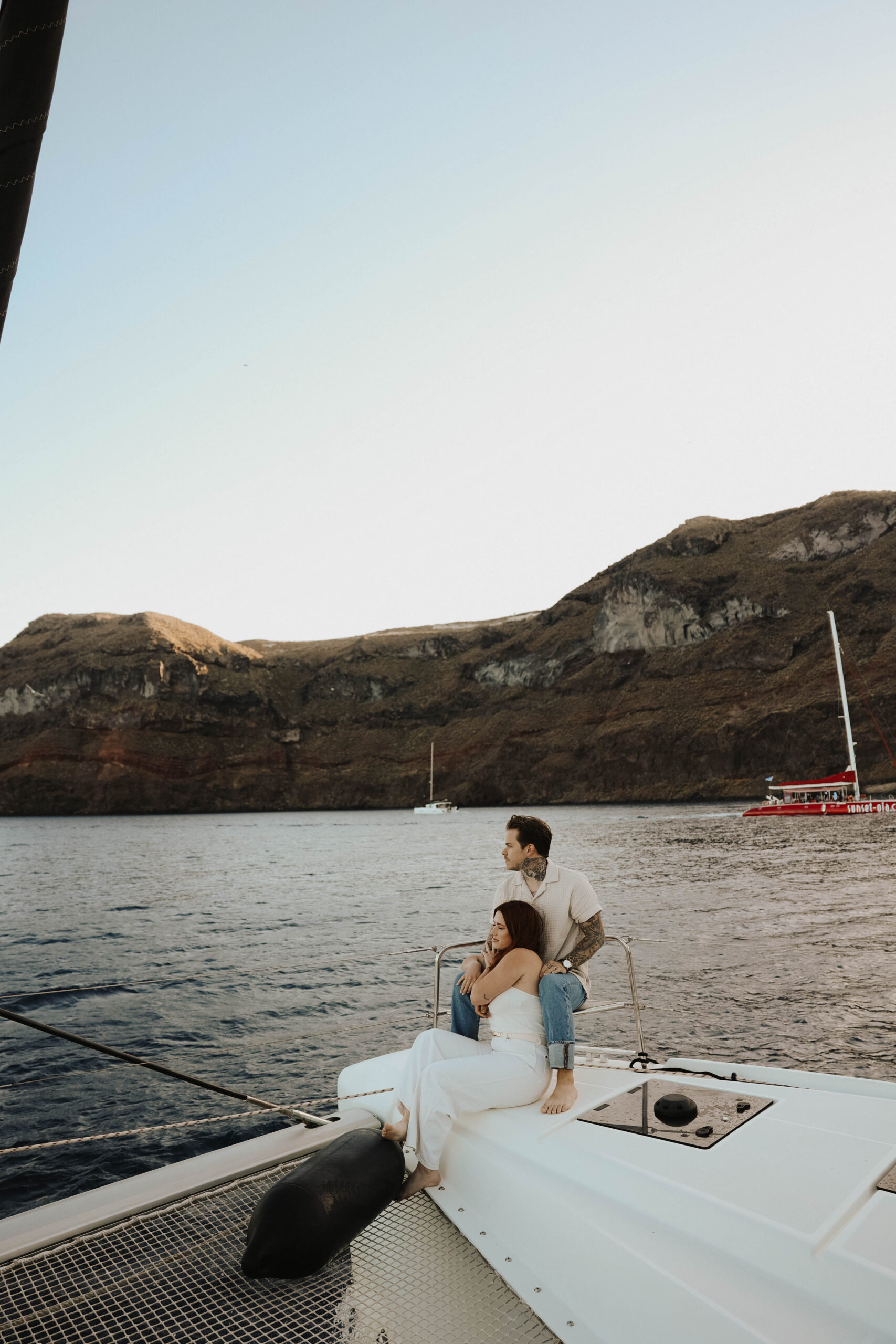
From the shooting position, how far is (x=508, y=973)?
13.1 feet

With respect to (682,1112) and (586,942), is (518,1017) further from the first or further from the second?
(682,1112)

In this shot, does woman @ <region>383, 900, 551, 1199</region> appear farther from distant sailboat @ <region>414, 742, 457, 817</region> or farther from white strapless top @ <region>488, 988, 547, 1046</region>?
distant sailboat @ <region>414, 742, 457, 817</region>

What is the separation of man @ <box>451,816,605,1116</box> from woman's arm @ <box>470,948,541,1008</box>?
0.32 feet

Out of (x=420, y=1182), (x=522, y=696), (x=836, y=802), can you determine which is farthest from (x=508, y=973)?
(x=522, y=696)

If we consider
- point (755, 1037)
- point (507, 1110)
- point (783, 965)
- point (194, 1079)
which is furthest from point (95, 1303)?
point (783, 965)

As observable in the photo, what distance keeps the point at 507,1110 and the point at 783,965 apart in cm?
1135

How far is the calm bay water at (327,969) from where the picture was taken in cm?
827

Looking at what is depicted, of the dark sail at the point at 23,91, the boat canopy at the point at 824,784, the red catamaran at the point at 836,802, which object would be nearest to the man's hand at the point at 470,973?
the dark sail at the point at 23,91

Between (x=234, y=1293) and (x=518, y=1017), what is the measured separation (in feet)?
5.39

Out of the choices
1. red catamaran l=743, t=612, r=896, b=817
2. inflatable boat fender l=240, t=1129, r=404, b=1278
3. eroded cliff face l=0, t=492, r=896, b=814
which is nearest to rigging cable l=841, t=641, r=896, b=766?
eroded cliff face l=0, t=492, r=896, b=814

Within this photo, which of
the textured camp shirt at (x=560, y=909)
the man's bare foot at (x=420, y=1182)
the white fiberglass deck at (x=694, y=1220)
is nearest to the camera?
the white fiberglass deck at (x=694, y=1220)

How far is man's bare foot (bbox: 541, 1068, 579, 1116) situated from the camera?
3615 millimetres

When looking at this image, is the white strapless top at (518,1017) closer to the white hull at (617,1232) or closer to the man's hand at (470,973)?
the man's hand at (470,973)

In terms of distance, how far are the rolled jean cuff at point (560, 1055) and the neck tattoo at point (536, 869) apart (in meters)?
0.79
